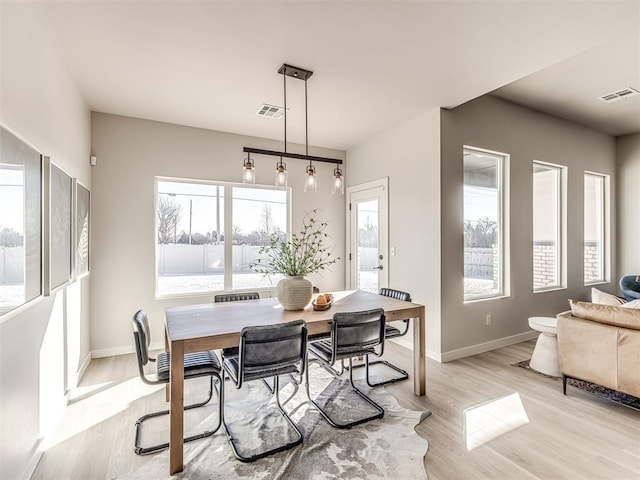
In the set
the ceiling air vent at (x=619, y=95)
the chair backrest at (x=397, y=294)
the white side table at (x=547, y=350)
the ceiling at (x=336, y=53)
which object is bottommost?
the white side table at (x=547, y=350)

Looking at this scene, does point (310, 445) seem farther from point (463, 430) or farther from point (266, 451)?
point (463, 430)

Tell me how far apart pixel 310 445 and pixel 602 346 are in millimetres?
2335

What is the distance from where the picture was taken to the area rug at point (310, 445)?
1.93m

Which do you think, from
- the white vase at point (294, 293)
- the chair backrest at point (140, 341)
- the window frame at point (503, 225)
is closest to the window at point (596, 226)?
the window frame at point (503, 225)

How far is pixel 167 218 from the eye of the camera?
418 cm

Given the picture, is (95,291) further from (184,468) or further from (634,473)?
(634,473)

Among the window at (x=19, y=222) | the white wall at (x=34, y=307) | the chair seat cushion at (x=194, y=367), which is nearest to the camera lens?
the window at (x=19, y=222)

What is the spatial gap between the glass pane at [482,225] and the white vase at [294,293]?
2.23m

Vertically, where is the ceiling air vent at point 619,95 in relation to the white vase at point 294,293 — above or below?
above

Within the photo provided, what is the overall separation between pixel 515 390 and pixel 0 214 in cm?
381

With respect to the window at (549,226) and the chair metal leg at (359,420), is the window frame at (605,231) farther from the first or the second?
the chair metal leg at (359,420)

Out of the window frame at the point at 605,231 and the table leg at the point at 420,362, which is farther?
the window frame at the point at 605,231

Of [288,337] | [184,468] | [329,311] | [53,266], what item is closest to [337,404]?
[329,311]

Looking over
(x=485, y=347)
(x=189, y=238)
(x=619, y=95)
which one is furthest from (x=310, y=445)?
(x=619, y=95)
